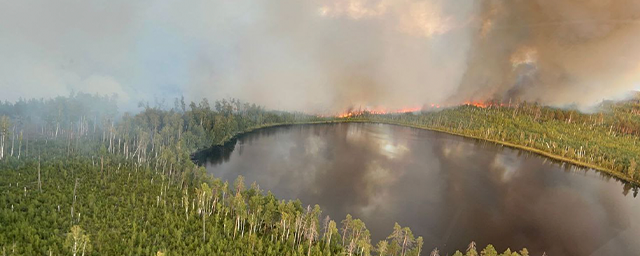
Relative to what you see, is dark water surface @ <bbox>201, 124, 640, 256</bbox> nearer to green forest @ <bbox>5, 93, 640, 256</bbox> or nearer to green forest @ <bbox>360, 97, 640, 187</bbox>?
green forest @ <bbox>5, 93, 640, 256</bbox>

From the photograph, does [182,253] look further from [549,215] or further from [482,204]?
[549,215]

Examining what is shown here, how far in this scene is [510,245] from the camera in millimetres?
55406

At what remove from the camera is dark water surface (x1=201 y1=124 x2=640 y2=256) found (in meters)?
59.3

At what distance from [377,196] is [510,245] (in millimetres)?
25935

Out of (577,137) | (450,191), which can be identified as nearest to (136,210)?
(450,191)

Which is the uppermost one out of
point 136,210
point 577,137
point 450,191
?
point 577,137

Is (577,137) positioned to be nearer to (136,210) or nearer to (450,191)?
(450,191)

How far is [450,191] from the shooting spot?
268 ft

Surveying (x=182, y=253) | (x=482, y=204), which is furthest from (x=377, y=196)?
(x=182, y=253)

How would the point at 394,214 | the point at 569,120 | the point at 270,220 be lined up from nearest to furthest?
the point at 270,220 < the point at 394,214 < the point at 569,120

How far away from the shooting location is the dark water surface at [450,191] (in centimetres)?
5934

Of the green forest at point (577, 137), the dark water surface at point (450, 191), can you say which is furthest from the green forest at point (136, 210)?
the green forest at point (577, 137)

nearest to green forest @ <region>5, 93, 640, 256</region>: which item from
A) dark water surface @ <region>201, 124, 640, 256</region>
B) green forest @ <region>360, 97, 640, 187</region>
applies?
dark water surface @ <region>201, 124, 640, 256</region>

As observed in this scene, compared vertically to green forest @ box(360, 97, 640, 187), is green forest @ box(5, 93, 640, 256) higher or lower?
lower
